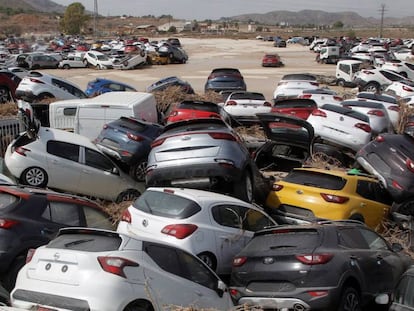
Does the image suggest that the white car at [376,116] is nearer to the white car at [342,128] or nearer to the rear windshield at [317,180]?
the white car at [342,128]

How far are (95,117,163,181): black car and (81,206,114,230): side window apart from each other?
3.31 m

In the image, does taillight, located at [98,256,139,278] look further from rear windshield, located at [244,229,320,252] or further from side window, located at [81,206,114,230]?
side window, located at [81,206,114,230]

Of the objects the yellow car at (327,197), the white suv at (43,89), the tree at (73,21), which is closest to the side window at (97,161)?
the yellow car at (327,197)

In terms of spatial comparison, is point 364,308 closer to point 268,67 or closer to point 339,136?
point 339,136

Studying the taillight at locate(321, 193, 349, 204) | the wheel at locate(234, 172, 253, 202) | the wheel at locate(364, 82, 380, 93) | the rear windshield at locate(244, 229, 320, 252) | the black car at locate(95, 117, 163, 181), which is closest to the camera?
the rear windshield at locate(244, 229, 320, 252)

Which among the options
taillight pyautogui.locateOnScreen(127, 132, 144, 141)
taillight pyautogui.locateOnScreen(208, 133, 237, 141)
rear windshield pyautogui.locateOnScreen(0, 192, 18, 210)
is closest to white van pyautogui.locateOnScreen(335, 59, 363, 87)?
taillight pyautogui.locateOnScreen(127, 132, 144, 141)

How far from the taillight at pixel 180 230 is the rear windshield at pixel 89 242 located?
84.4 inches

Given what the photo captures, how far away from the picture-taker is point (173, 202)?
888cm

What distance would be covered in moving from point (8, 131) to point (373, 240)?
11.0 meters

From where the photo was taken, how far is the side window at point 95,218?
9430 mm

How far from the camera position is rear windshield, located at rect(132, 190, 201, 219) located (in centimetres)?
870

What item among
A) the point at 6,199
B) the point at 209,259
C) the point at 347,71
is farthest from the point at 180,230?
the point at 347,71

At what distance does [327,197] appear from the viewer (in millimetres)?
10414

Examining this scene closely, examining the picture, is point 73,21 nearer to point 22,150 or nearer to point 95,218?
point 22,150
